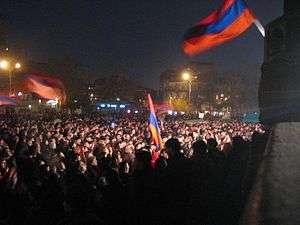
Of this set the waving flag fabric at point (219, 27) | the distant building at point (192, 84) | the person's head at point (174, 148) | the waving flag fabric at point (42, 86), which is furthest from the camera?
the distant building at point (192, 84)

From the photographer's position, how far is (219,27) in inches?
483

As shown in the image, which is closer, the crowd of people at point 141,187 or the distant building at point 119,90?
the crowd of people at point 141,187

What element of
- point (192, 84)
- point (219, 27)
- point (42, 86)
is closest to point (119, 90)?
point (192, 84)

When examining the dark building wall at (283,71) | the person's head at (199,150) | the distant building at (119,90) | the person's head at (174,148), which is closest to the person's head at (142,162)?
the person's head at (174,148)

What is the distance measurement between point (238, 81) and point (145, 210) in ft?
325

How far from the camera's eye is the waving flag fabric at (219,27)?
12.0 metres

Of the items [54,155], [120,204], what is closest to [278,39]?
[120,204]

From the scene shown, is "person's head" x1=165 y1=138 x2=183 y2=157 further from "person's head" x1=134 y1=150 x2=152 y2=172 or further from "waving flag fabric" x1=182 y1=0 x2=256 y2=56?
"waving flag fabric" x1=182 y1=0 x2=256 y2=56

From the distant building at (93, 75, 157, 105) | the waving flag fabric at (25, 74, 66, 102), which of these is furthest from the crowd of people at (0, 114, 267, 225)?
the distant building at (93, 75, 157, 105)

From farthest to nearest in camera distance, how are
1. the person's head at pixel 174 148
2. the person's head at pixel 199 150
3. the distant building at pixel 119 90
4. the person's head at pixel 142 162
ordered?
1. the distant building at pixel 119 90
2. the person's head at pixel 199 150
3. the person's head at pixel 174 148
4. the person's head at pixel 142 162

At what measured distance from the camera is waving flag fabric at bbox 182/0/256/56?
12.0 metres

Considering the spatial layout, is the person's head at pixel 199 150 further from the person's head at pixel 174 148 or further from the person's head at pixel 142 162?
the person's head at pixel 142 162

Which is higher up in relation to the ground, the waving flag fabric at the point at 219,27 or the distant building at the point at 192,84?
the distant building at the point at 192,84

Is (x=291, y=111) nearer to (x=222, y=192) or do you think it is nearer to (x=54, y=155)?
(x=222, y=192)
